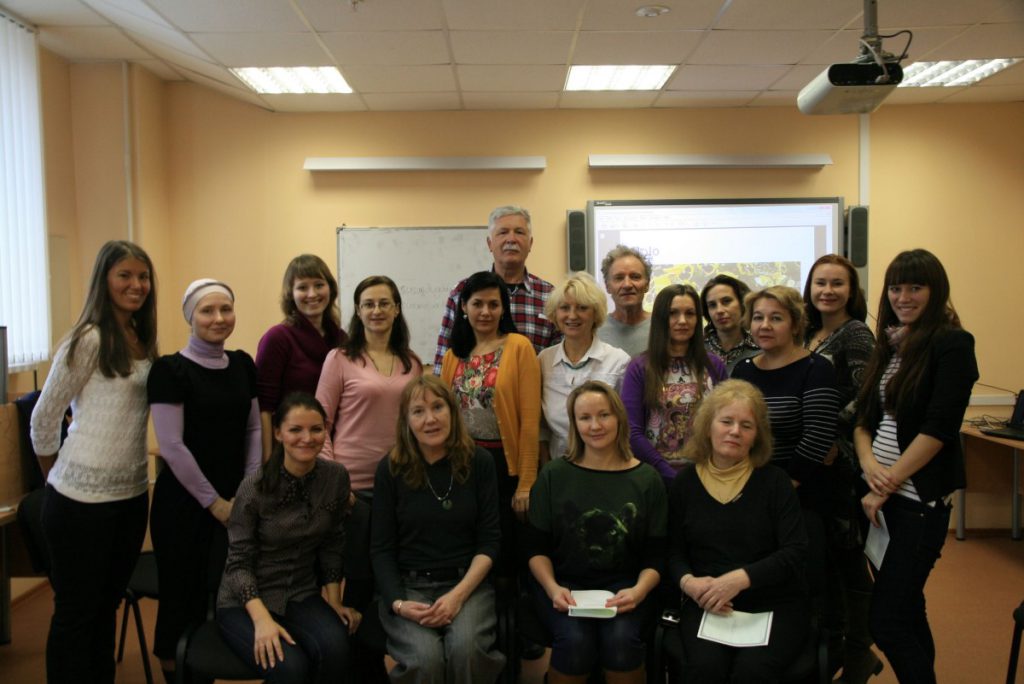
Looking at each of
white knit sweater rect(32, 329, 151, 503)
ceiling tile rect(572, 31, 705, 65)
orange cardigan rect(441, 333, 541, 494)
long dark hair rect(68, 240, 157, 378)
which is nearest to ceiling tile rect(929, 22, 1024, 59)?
ceiling tile rect(572, 31, 705, 65)

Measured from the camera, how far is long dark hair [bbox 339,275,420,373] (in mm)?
2455

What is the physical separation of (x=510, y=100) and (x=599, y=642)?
3.63 metres

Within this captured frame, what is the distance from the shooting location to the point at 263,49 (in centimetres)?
378

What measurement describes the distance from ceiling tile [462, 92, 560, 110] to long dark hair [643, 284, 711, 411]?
2585mm

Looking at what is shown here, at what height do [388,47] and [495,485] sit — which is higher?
[388,47]

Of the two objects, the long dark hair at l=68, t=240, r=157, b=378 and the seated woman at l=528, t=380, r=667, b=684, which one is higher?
the long dark hair at l=68, t=240, r=157, b=378

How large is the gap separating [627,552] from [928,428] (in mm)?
949

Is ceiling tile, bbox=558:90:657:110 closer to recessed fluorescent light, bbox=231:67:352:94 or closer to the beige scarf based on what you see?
recessed fluorescent light, bbox=231:67:352:94

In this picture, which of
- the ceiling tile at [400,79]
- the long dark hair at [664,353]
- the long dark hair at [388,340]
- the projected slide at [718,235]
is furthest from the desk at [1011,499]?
the ceiling tile at [400,79]

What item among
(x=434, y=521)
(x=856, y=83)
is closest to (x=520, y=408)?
(x=434, y=521)

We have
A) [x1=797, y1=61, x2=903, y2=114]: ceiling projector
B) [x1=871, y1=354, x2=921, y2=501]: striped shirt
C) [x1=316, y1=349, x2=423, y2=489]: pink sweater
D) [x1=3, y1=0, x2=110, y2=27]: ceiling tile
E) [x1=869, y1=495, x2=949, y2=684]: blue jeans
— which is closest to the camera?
[x1=869, y1=495, x2=949, y2=684]: blue jeans

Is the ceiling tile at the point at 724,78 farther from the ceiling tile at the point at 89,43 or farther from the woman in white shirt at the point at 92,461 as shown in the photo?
the woman in white shirt at the point at 92,461

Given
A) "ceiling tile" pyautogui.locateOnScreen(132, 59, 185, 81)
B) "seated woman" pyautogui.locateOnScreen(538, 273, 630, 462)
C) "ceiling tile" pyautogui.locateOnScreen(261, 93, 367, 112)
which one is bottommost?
"seated woman" pyautogui.locateOnScreen(538, 273, 630, 462)

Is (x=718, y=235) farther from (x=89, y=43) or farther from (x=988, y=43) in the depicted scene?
(x=89, y=43)
